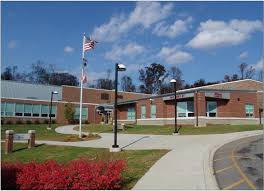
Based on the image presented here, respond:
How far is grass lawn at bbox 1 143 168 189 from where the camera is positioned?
13.0 metres

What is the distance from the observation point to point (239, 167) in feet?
43.0

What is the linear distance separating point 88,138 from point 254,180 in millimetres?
19164

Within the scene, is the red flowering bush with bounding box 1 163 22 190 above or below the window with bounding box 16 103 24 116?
below

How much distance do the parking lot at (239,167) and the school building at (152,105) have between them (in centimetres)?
1914

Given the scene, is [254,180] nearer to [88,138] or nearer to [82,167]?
[82,167]

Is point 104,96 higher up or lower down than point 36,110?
higher up

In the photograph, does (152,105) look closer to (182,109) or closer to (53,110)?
(182,109)

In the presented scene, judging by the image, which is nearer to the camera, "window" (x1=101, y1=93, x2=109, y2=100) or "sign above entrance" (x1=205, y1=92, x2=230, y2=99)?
"sign above entrance" (x1=205, y1=92, x2=230, y2=99)

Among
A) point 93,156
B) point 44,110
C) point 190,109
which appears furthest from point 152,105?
point 93,156

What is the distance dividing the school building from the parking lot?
19.1 meters

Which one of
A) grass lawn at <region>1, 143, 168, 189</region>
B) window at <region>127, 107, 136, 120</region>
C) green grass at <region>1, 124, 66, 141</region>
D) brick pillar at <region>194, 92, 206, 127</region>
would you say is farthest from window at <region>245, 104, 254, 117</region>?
grass lawn at <region>1, 143, 168, 189</region>

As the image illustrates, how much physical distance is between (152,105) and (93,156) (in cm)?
2739

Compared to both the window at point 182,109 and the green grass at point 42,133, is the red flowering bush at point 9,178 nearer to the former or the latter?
the green grass at point 42,133

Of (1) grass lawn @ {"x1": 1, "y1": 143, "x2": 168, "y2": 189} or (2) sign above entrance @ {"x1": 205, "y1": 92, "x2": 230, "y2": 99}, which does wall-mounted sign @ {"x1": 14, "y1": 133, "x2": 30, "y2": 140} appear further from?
(2) sign above entrance @ {"x1": 205, "y1": 92, "x2": 230, "y2": 99}
